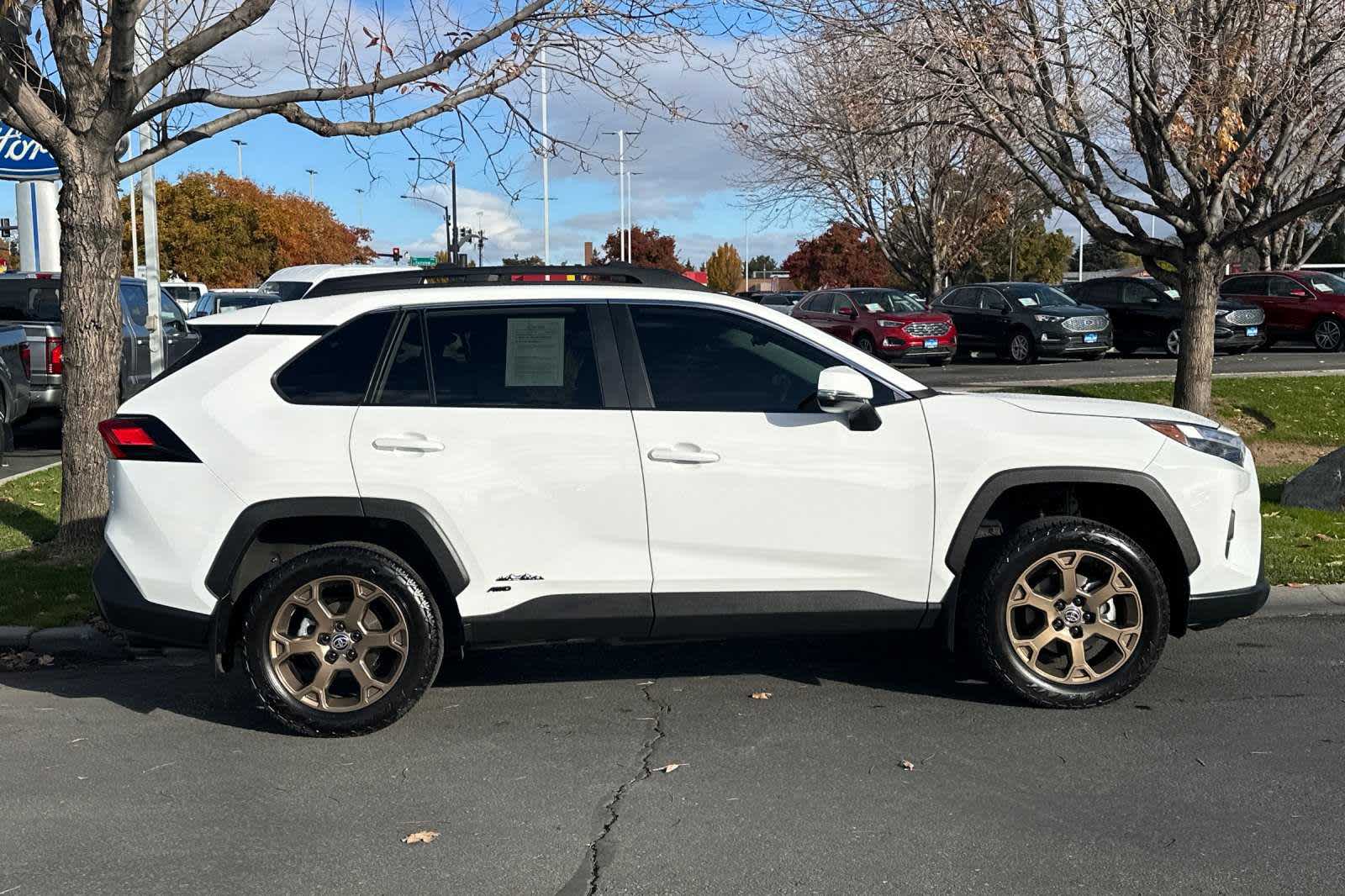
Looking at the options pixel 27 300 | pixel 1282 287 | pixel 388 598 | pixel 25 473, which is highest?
pixel 1282 287

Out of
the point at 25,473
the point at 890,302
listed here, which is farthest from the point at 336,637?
the point at 890,302

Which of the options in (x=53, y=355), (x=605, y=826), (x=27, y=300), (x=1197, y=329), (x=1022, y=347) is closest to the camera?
(x=605, y=826)

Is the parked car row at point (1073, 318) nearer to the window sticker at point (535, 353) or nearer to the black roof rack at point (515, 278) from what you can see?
the black roof rack at point (515, 278)

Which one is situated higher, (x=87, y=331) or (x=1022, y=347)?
(x=87, y=331)

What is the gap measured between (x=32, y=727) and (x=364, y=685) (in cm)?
144

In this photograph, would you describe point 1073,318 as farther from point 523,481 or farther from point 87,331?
point 523,481

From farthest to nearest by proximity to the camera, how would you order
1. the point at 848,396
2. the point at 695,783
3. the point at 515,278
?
the point at 515,278, the point at 848,396, the point at 695,783

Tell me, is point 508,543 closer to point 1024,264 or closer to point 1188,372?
point 1188,372

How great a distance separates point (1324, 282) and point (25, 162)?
24.0 m

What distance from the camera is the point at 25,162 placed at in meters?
12.1

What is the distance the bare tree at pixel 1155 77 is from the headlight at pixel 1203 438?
700cm

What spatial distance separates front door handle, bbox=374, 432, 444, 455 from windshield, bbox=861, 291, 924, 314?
21.9 meters

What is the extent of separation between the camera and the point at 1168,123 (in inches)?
487

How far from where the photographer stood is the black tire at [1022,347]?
2547cm
